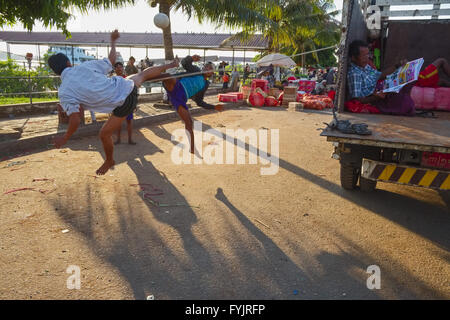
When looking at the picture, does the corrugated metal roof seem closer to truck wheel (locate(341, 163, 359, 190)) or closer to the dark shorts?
the dark shorts

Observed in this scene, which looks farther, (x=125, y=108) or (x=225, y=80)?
(x=225, y=80)

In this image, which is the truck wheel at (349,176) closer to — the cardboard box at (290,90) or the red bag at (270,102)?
the red bag at (270,102)

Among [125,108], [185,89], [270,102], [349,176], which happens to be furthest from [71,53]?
[349,176]

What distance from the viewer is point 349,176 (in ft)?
14.2

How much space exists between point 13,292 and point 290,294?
1.99 metres

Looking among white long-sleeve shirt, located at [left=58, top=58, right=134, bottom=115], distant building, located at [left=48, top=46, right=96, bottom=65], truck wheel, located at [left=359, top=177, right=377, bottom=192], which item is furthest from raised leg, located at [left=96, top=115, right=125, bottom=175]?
distant building, located at [left=48, top=46, right=96, bottom=65]

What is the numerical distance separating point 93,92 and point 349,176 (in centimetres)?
323

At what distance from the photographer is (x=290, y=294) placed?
2482 mm

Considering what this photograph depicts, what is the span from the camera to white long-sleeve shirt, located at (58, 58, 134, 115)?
12.5 feet

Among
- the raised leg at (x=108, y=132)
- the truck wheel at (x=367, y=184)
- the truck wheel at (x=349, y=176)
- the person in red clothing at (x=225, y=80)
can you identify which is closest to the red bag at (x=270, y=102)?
the person in red clothing at (x=225, y=80)

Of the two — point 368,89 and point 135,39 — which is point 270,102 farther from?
point 135,39
